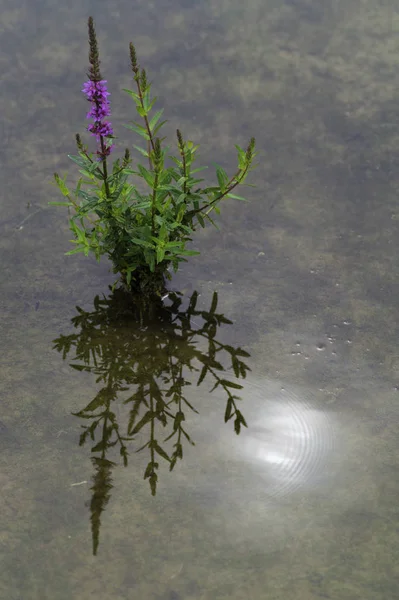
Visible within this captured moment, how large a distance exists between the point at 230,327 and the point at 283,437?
0.61 m

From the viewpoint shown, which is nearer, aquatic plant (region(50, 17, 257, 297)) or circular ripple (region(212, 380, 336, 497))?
circular ripple (region(212, 380, 336, 497))

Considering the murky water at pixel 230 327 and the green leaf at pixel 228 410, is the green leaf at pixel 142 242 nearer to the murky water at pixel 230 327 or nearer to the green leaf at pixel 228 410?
the murky water at pixel 230 327

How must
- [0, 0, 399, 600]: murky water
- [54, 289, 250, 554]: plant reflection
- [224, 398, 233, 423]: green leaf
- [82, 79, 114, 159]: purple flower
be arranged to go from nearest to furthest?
1. [0, 0, 399, 600]: murky water
2. [82, 79, 114, 159]: purple flower
3. [54, 289, 250, 554]: plant reflection
4. [224, 398, 233, 423]: green leaf

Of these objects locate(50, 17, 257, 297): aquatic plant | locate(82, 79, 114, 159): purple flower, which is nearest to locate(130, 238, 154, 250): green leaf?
locate(50, 17, 257, 297): aquatic plant

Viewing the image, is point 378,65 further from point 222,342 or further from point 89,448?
point 89,448

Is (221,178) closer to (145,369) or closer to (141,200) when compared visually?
(141,200)

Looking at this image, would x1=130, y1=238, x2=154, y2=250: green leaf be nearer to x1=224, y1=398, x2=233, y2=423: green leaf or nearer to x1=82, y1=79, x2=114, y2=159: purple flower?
x1=82, y1=79, x2=114, y2=159: purple flower

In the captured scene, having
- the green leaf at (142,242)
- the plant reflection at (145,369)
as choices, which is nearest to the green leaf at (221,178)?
the green leaf at (142,242)

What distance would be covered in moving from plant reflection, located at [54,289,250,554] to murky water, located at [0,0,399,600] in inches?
0.5

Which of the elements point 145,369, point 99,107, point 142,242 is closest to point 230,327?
point 145,369

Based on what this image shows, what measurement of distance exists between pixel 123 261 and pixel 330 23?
2.63m

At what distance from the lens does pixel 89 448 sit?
10.1 ft

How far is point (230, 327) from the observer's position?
Result: 355cm

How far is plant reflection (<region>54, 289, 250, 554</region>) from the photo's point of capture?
310cm
